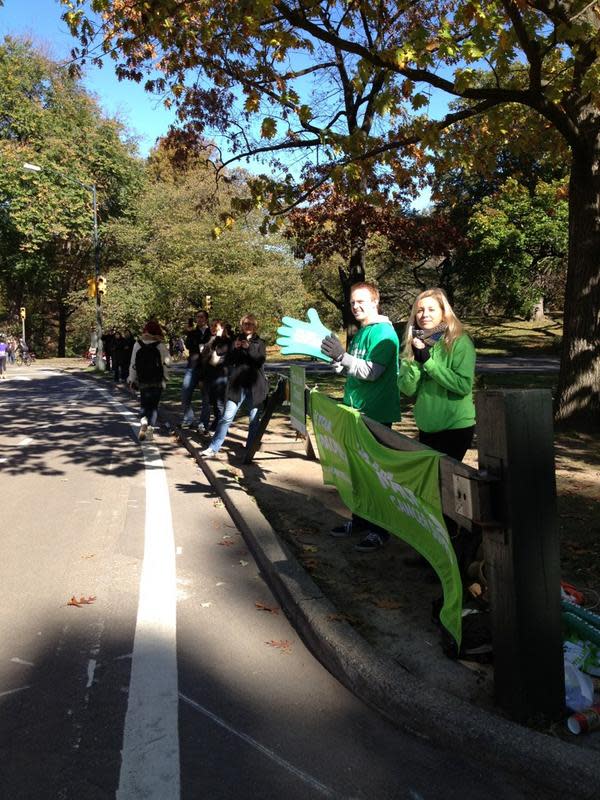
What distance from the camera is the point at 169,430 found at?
11367 mm

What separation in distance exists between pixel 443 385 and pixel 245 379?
15.0ft

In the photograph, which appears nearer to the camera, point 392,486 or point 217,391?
point 392,486

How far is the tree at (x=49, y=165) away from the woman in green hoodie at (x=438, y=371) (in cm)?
3642

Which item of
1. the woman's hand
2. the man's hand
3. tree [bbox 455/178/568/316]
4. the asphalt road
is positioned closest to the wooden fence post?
the asphalt road

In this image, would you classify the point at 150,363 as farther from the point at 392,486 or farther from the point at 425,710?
the point at 425,710

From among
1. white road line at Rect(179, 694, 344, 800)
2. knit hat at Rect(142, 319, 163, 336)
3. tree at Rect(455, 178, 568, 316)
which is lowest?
white road line at Rect(179, 694, 344, 800)

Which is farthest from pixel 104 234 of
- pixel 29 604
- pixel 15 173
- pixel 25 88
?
pixel 29 604

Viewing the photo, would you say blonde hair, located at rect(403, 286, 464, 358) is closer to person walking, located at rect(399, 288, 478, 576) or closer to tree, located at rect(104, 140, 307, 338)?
person walking, located at rect(399, 288, 478, 576)

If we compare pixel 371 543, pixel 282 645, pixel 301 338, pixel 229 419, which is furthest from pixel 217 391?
pixel 282 645

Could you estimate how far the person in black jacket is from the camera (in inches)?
323

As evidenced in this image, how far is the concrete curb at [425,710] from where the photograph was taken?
7.52 feet

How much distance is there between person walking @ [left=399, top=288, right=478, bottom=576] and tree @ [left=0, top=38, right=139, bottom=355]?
36.4 meters

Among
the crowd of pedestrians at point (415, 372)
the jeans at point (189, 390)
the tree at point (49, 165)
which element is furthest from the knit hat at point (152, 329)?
the tree at point (49, 165)

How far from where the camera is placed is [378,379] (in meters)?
4.75
